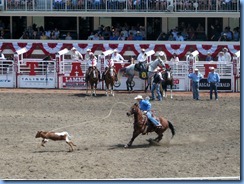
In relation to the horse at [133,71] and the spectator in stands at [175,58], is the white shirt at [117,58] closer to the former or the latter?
the horse at [133,71]

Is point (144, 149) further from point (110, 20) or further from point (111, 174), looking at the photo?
point (110, 20)

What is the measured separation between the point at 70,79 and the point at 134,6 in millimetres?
6475

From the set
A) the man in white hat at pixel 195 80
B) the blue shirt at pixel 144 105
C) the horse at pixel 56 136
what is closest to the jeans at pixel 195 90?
the man in white hat at pixel 195 80

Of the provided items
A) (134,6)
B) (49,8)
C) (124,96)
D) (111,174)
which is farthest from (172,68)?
(111,174)

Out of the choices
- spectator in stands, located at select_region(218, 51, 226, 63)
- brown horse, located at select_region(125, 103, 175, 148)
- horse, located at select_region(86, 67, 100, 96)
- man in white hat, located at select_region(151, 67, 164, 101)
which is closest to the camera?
brown horse, located at select_region(125, 103, 175, 148)

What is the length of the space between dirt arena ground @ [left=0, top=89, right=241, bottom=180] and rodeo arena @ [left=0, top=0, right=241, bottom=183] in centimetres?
3

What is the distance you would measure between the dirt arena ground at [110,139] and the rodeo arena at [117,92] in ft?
0.10

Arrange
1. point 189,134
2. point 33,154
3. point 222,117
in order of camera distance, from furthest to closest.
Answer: point 222,117 < point 189,134 < point 33,154

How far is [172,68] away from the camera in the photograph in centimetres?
3316

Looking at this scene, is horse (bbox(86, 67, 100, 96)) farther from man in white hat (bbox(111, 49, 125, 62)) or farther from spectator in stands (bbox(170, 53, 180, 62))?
spectator in stands (bbox(170, 53, 180, 62))

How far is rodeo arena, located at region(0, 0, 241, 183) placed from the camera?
18.7m

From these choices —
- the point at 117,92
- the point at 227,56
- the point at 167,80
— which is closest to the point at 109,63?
the point at 117,92

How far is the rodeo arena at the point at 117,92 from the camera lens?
18.7 m

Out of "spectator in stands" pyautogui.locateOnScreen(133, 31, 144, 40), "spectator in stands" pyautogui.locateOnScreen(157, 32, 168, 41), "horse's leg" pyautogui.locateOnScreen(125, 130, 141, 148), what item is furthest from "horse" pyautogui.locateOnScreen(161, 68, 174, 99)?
"horse's leg" pyautogui.locateOnScreen(125, 130, 141, 148)
